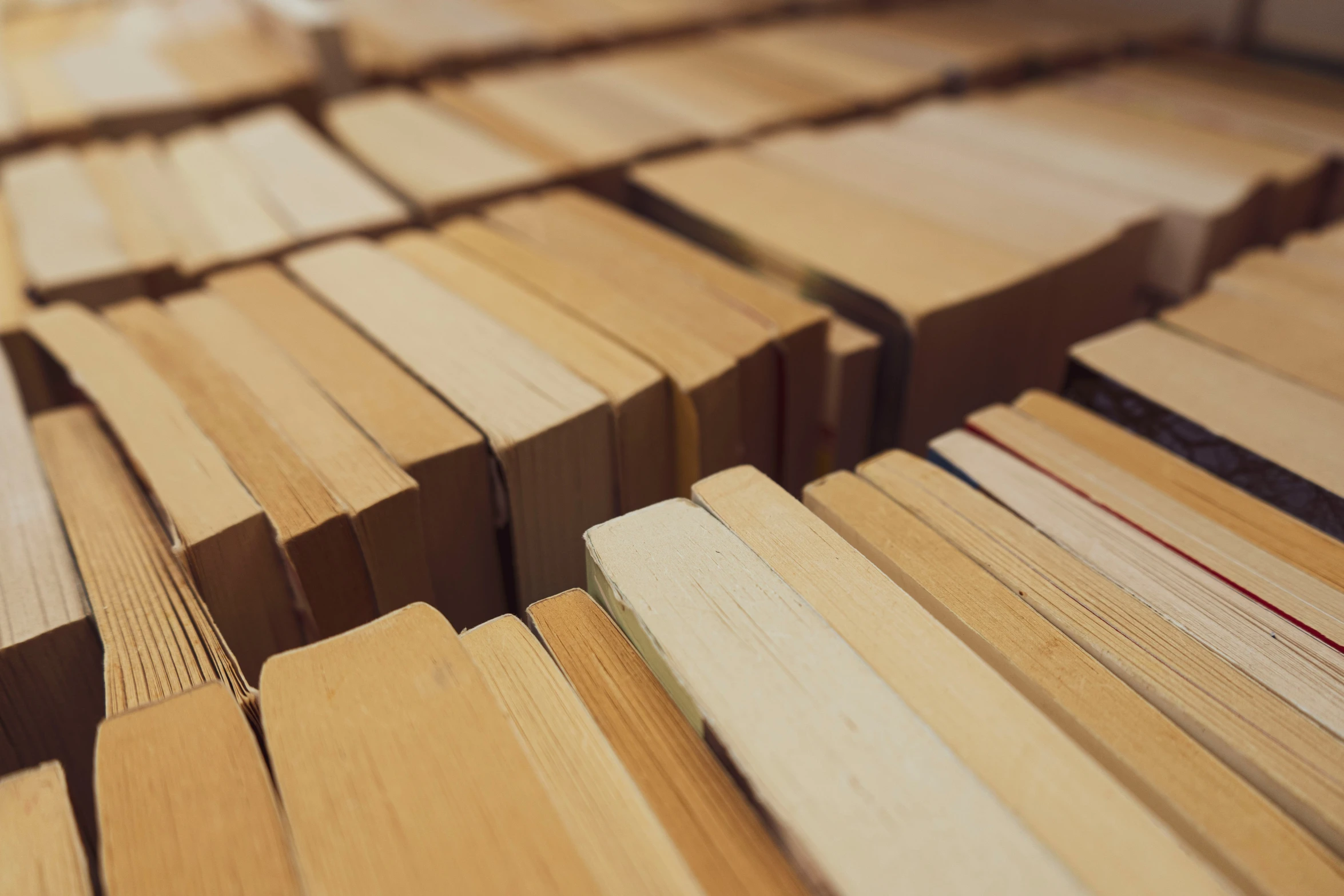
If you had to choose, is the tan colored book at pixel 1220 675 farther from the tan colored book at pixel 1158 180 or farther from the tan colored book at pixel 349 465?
the tan colored book at pixel 1158 180

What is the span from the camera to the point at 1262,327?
1050 mm

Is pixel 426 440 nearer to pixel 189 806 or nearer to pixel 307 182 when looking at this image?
pixel 189 806

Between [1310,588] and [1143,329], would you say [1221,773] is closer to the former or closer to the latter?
[1310,588]

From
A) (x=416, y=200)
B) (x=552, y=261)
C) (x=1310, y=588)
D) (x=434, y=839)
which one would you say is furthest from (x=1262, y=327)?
(x=416, y=200)

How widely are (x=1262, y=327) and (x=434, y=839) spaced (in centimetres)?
104

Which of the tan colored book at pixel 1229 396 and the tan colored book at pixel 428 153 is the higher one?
the tan colored book at pixel 428 153

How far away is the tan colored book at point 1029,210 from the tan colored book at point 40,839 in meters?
1.06

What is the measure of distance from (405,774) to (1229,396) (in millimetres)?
873

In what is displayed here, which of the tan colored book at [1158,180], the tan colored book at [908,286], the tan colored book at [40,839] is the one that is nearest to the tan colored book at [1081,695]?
the tan colored book at [908,286]

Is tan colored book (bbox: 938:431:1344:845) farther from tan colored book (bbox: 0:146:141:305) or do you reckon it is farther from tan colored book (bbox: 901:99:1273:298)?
tan colored book (bbox: 0:146:141:305)

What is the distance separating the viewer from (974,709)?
0.58m

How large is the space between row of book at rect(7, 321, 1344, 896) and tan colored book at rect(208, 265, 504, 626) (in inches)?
8.3

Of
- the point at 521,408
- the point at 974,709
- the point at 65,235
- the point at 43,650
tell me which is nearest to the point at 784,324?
the point at 521,408

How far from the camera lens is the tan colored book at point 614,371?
92cm
